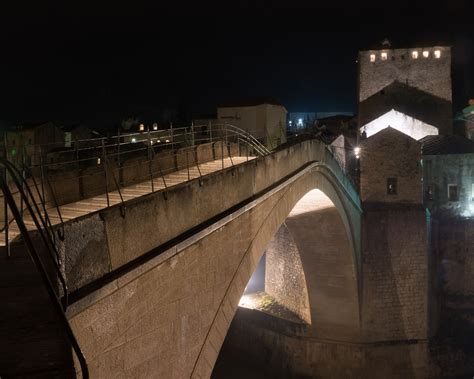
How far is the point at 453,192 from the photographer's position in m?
25.8

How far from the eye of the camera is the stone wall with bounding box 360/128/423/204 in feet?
64.6

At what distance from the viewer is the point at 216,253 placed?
6.66 meters

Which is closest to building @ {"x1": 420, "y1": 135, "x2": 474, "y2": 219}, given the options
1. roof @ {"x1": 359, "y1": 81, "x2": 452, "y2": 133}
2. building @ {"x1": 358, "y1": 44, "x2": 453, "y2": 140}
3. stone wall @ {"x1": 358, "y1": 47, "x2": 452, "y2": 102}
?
building @ {"x1": 358, "y1": 44, "x2": 453, "y2": 140}

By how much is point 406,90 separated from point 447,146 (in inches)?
392

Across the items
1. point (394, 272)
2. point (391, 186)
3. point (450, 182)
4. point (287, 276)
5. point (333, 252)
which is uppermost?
point (391, 186)

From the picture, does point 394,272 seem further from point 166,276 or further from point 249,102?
point 249,102

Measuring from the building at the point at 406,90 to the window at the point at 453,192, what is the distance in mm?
8387

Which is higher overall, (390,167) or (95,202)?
(95,202)

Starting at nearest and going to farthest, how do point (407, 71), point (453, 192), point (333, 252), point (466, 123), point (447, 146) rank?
point (333, 252)
point (453, 192)
point (447, 146)
point (466, 123)
point (407, 71)

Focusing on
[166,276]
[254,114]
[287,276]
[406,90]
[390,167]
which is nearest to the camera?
[166,276]

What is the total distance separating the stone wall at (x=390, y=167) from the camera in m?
19.7

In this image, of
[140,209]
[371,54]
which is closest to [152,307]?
[140,209]

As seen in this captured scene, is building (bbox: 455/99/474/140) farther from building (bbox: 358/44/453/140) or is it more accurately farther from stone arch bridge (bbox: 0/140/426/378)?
stone arch bridge (bbox: 0/140/426/378)

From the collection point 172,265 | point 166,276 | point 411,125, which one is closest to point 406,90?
point 411,125
